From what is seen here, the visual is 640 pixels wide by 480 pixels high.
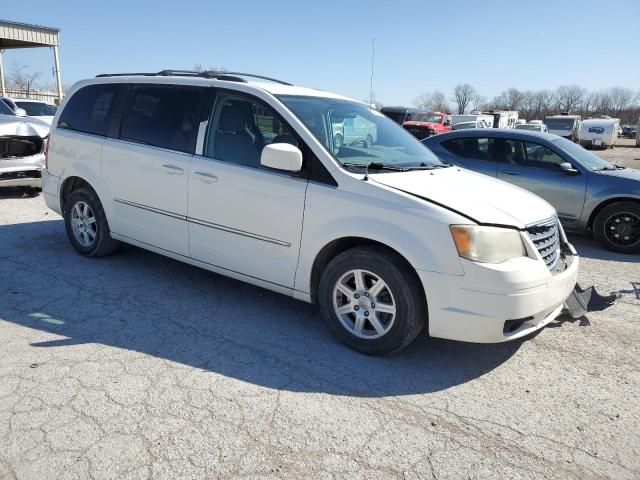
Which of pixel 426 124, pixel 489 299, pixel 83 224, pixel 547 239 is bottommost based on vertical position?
pixel 83 224

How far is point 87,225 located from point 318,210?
2978mm

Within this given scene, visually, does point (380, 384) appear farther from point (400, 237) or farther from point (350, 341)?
point (400, 237)

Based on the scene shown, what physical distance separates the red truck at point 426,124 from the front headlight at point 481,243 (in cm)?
2285

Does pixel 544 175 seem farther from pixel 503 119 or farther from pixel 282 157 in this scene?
pixel 503 119

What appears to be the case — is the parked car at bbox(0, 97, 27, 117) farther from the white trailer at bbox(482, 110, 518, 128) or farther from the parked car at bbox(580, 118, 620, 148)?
the parked car at bbox(580, 118, 620, 148)

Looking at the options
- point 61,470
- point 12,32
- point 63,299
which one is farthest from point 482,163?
point 12,32

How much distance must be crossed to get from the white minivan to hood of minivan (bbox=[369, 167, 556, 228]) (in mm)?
16

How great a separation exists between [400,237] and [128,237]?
9.48 feet

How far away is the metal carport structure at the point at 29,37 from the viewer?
2367 centimetres

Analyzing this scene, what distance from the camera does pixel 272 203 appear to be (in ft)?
12.4

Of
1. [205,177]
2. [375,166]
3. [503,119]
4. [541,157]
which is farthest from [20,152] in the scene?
[503,119]

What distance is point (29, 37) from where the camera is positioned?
80.3 ft

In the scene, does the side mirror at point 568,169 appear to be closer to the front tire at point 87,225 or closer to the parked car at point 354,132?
the parked car at point 354,132

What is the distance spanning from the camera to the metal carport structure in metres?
23.7
